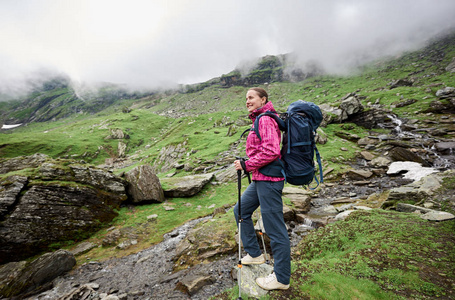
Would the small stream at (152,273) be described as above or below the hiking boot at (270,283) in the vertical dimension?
below

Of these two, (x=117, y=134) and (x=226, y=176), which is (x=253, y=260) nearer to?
(x=226, y=176)

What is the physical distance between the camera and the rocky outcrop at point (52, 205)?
1148 centimetres

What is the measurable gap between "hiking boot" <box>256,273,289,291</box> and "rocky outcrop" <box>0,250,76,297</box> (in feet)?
38.0

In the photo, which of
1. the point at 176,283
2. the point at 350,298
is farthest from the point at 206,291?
the point at 350,298

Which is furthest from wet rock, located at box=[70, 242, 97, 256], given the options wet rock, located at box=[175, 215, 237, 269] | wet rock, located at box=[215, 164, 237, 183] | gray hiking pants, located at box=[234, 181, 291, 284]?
wet rock, located at box=[215, 164, 237, 183]

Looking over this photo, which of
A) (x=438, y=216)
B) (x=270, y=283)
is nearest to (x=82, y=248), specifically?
(x=270, y=283)

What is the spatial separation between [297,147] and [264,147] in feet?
2.86

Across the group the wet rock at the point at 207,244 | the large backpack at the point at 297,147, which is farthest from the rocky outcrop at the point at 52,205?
the large backpack at the point at 297,147

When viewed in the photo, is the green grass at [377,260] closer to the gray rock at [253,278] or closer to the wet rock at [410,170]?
the gray rock at [253,278]

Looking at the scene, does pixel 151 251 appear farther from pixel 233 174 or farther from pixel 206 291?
pixel 233 174

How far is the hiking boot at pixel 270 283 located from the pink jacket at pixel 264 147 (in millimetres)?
2789

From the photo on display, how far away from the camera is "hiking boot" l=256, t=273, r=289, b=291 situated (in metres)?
4.66

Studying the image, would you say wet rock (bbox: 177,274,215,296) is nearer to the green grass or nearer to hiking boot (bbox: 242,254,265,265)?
hiking boot (bbox: 242,254,265,265)

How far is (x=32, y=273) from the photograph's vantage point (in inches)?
359
